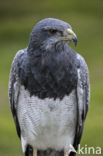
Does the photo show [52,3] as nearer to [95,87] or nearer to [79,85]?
[95,87]

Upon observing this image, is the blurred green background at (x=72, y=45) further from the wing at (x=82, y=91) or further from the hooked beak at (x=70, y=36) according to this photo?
the hooked beak at (x=70, y=36)

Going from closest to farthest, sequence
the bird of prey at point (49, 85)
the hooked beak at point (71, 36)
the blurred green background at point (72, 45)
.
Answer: the hooked beak at point (71, 36)
the bird of prey at point (49, 85)
the blurred green background at point (72, 45)

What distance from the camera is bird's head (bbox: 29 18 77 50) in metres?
6.74

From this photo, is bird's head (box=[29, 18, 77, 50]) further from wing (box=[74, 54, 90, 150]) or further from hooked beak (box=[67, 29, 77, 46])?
wing (box=[74, 54, 90, 150])

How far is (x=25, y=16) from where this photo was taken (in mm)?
21141

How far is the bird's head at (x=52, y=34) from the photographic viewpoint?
22.1 ft

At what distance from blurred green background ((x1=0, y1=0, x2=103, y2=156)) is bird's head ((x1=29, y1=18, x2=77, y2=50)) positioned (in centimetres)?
325

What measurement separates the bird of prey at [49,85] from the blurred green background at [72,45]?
260 centimetres

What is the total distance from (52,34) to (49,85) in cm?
60

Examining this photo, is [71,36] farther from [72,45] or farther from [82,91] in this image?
[72,45]

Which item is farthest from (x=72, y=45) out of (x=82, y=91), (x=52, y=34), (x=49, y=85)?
(x=52, y=34)

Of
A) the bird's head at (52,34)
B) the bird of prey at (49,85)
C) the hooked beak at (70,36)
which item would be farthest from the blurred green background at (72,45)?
the hooked beak at (70,36)

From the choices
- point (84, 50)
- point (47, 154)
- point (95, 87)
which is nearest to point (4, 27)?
point (84, 50)

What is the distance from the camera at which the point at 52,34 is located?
22.3 feet
